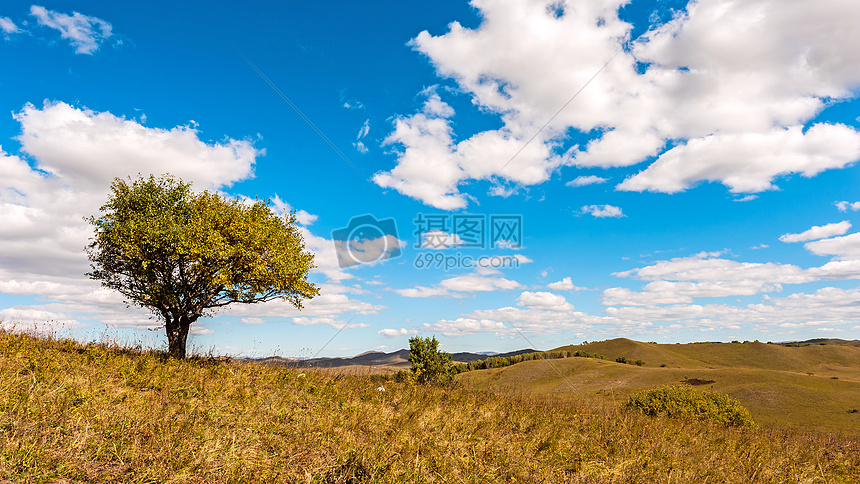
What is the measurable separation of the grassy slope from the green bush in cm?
360

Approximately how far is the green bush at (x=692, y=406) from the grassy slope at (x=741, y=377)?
3.60 meters

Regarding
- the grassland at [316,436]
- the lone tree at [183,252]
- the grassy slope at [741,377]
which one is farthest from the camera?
the grassy slope at [741,377]

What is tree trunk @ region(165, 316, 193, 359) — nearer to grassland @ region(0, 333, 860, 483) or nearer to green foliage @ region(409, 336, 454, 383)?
grassland @ region(0, 333, 860, 483)

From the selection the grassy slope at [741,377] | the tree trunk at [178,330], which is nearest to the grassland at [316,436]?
the grassy slope at [741,377]

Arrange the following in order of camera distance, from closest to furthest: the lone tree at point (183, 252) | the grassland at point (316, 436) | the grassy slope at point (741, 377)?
the grassland at point (316, 436)
the lone tree at point (183, 252)
the grassy slope at point (741, 377)

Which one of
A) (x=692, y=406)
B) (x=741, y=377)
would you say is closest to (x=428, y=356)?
(x=692, y=406)

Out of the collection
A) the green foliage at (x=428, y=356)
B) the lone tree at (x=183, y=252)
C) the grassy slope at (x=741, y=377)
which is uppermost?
the lone tree at (x=183, y=252)

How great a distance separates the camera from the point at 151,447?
636 centimetres

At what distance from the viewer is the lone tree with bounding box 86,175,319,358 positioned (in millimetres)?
19641

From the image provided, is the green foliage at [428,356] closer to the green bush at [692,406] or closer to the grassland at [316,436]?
the green bush at [692,406]

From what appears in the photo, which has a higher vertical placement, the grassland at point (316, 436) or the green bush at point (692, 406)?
the grassland at point (316, 436)

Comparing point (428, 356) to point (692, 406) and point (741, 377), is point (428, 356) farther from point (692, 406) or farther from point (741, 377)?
point (741, 377)

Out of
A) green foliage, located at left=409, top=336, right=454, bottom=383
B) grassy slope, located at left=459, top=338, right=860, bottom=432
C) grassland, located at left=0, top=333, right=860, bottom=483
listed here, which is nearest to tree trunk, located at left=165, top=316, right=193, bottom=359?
grassland, located at left=0, top=333, right=860, bottom=483

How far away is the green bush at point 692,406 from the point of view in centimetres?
2239
